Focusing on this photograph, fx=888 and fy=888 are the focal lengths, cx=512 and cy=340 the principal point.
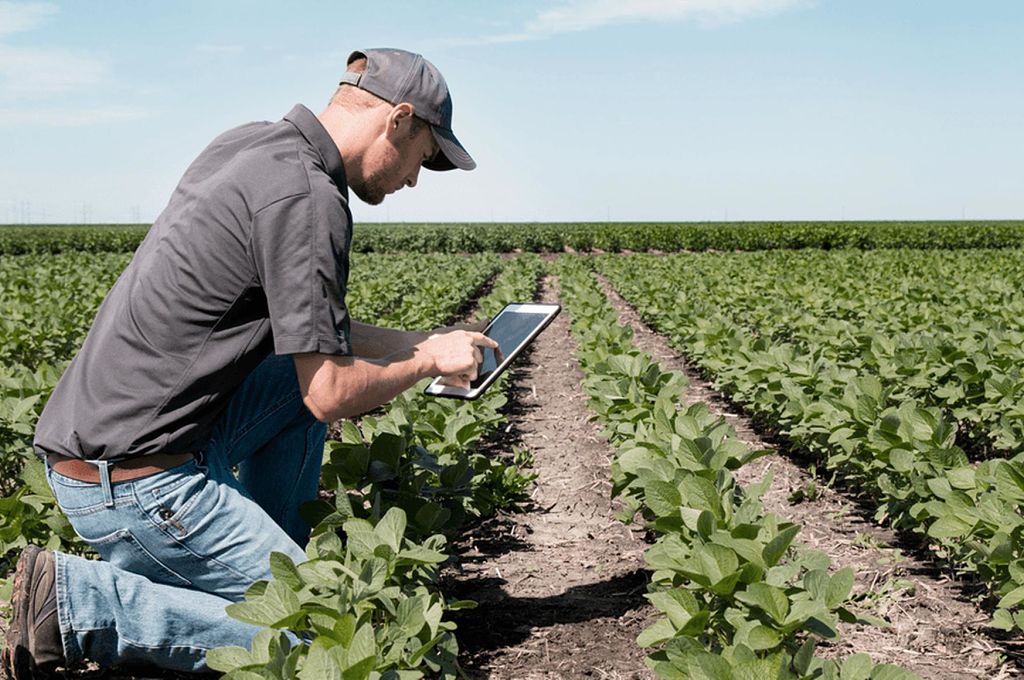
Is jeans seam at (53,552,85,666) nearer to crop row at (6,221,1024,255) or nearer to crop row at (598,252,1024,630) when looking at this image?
crop row at (598,252,1024,630)

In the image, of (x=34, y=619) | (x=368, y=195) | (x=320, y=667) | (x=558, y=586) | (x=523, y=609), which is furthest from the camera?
(x=558, y=586)

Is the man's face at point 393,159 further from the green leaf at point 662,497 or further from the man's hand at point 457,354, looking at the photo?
the green leaf at point 662,497

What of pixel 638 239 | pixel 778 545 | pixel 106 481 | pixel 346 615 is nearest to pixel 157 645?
pixel 106 481

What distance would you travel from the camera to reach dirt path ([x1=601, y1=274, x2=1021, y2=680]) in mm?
3006

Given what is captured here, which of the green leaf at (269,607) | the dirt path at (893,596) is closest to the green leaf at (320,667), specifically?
the green leaf at (269,607)

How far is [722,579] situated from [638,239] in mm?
39116

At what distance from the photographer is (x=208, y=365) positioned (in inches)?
93.0

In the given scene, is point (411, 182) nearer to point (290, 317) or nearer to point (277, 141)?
point (277, 141)

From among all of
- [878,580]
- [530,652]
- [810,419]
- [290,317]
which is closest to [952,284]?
[810,419]

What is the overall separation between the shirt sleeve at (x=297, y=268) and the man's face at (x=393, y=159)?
0.30m

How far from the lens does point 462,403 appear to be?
4641 mm

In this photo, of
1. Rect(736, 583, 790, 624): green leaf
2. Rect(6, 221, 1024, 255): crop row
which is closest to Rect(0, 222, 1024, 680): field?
Rect(736, 583, 790, 624): green leaf

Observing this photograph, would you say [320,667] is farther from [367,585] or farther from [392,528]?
[392,528]

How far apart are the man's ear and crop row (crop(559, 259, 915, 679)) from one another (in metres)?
1.28
